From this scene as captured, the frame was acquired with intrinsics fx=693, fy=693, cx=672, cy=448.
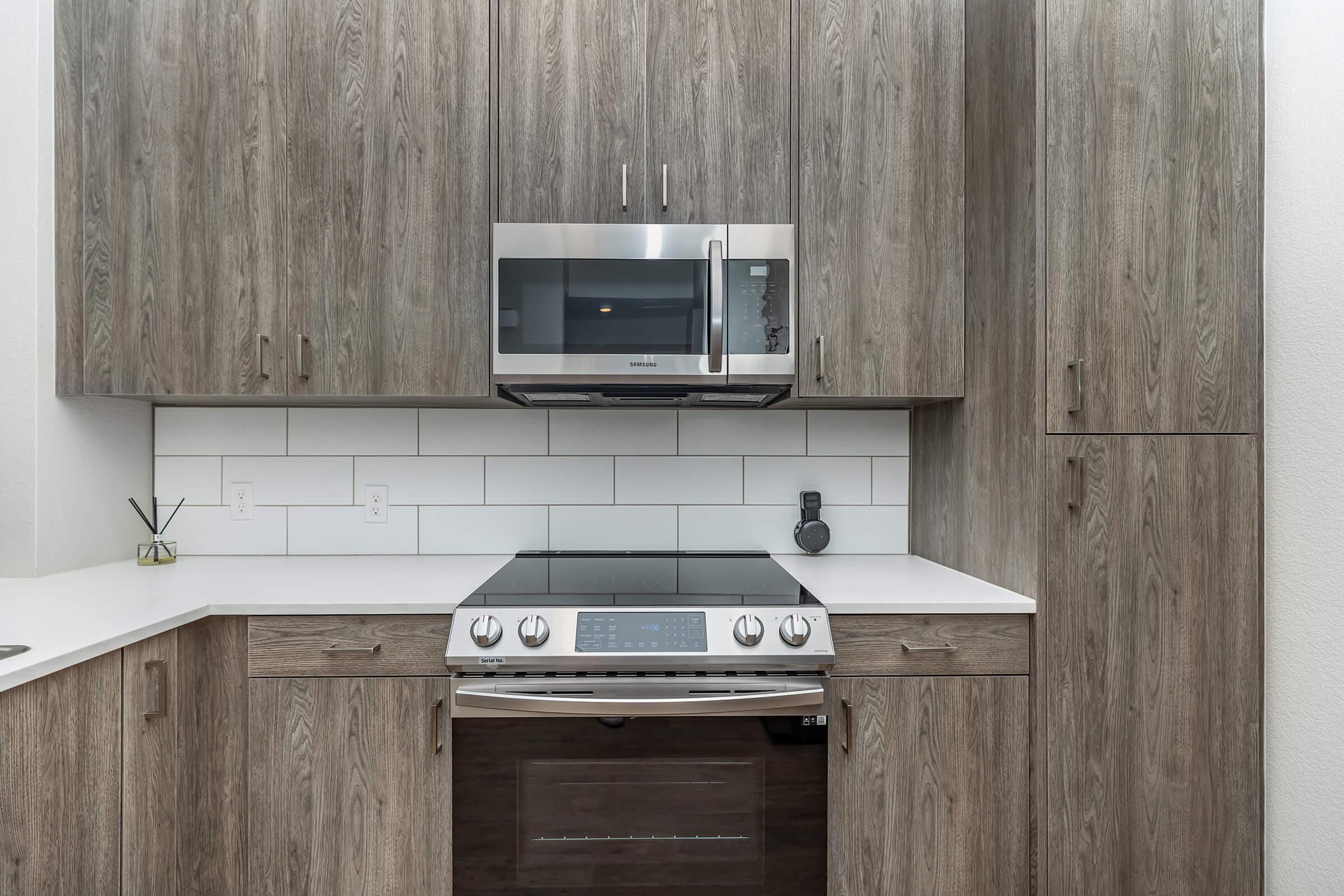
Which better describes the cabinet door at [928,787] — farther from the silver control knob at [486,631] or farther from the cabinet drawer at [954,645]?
the silver control knob at [486,631]

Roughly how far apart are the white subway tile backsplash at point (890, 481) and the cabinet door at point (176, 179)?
65.1 inches

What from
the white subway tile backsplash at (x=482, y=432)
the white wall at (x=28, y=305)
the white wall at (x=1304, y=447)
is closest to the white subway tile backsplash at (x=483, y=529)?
the white subway tile backsplash at (x=482, y=432)

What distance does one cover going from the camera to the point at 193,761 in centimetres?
139

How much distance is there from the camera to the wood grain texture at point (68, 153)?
1.67 m

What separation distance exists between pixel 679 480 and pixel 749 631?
29.6 inches

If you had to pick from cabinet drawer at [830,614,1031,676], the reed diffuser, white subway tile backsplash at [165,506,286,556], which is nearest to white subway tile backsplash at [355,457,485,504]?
white subway tile backsplash at [165,506,286,556]

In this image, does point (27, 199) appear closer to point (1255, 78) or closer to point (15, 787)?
point (15, 787)

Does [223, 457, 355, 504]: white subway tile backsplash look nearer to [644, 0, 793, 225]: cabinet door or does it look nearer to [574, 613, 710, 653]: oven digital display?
[574, 613, 710, 653]: oven digital display

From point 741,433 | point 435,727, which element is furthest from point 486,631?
point 741,433

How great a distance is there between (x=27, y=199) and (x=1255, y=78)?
2.74m

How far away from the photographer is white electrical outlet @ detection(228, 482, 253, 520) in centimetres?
202

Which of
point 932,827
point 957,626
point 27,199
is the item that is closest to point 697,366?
point 957,626

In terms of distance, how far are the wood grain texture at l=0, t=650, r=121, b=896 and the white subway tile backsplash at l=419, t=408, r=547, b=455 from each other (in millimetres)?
968

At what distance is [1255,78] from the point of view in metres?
1.42
